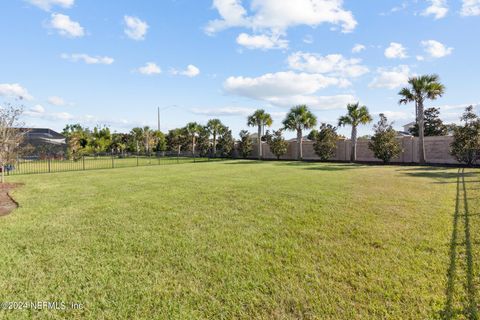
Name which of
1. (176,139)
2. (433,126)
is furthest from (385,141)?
(176,139)

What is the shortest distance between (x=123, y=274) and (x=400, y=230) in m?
4.62

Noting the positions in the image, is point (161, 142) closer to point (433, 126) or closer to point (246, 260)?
point (433, 126)

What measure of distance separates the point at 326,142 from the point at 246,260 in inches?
940

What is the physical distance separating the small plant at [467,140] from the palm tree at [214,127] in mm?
25849

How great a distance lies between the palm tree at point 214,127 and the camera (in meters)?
37.7

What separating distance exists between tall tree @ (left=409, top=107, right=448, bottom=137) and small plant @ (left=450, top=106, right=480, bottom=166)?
13353 mm

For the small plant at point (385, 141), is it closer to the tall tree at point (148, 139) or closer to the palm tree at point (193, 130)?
the palm tree at point (193, 130)

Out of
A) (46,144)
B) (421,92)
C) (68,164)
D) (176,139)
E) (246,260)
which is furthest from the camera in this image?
(176,139)

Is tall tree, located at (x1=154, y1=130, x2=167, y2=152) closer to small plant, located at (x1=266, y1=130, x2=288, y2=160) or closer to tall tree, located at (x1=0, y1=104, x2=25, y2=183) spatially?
small plant, located at (x1=266, y1=130, x2=288, y2=160)

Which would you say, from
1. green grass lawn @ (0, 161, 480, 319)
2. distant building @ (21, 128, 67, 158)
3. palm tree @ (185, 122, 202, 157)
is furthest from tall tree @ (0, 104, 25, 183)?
palm tree @ (185, 122, 202, 157)

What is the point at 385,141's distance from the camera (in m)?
21.4

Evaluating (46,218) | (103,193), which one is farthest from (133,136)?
(46,218)

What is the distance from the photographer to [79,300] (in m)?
2.92

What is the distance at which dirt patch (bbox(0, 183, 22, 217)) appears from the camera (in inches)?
270
